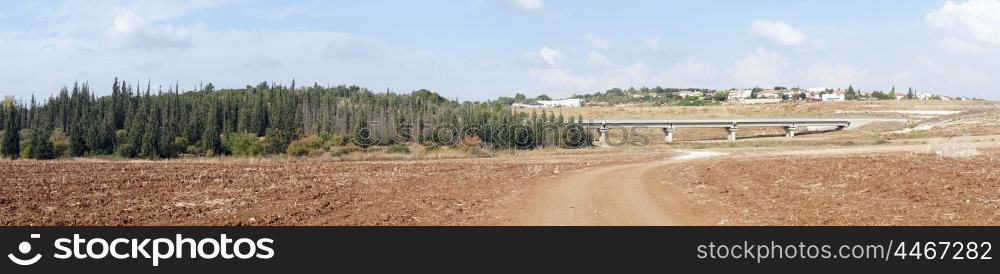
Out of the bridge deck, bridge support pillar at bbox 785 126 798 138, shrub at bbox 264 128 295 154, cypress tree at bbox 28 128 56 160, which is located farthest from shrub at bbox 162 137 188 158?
bridge support pillar at bbox 785 126 798 138

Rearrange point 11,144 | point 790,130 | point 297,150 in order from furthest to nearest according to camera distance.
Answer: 1. point 790,130
2. point 11,144
3. point 297,150

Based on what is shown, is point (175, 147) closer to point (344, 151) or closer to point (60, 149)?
point (60, 149)

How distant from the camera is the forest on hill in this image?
88.0 metres

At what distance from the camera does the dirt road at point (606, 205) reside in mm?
15188

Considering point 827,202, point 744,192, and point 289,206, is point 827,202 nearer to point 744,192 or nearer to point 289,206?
point 744,192

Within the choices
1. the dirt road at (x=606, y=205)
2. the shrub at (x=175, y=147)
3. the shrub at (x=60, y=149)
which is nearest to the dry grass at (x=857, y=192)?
the dirt road at (x=606, y=205)

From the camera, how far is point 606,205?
1805 centimetres

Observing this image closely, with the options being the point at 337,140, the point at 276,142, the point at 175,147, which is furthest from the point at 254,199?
the point at 337,140

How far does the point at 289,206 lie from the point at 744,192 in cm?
1267

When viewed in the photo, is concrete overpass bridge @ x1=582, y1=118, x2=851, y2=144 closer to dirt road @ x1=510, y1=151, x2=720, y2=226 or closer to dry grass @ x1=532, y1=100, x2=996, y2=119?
dry grass @ x1=532, y1=100, x2=996, y2=119

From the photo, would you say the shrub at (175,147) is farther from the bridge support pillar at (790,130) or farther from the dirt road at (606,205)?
the bridge support pillar at (790,130)

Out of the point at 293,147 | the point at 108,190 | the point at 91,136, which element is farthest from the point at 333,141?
the point at 108,190

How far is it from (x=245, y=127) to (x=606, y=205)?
103 meters

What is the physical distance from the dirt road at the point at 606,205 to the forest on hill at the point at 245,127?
62.4 meters
